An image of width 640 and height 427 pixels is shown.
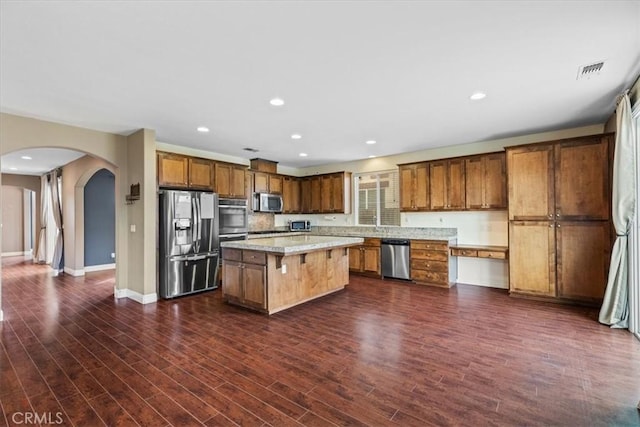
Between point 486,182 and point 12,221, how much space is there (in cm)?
1422

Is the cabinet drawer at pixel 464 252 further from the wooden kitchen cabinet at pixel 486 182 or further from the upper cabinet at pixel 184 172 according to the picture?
the upper cabinet at pixel 184 172

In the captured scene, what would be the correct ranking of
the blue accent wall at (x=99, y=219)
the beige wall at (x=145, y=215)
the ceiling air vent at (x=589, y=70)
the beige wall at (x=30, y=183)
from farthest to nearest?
the beige wall at (x=30, y=183), the blue accent wall at (x=99, y=219), the beige wall at (x=145, y=215), the ceiling air vent at (x=589, y=70)

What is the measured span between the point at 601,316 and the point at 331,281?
353 cm

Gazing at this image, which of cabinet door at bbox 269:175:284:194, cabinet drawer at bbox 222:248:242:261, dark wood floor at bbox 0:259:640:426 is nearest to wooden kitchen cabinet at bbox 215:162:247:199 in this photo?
cabinet door at bbox 269:175:284:194

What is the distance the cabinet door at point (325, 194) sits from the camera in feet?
24.8

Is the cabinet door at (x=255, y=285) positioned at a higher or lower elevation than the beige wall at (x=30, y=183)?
lower

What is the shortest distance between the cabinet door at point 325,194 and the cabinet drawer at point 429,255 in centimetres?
251

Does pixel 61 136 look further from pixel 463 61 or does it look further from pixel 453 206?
pixel 453 206

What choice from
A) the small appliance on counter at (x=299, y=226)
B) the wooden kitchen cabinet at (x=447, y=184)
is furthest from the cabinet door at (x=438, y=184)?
the small appliance on counter at (x=299, y=226)

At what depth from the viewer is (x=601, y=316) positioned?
11.9 ft

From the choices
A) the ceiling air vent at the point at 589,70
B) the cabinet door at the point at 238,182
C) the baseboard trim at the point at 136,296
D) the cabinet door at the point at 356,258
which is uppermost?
the ceiling air vent at the point at 589,70

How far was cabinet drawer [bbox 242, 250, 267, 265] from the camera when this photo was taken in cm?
399

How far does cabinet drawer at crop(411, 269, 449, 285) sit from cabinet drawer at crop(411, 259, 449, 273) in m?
0.07

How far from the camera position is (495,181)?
5.29m
